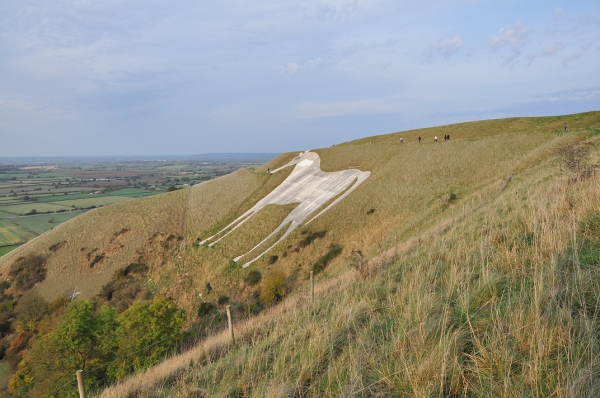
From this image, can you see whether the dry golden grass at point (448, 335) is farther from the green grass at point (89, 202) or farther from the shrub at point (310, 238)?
the green grass at point (89, 202)

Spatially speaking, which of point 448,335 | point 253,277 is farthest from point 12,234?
point 448,335

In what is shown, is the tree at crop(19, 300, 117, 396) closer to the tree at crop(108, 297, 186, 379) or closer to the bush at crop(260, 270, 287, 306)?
the tree at crop(108, 297, 186, 379)

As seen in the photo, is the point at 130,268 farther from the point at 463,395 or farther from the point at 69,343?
the point at 463,395

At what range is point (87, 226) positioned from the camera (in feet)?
186

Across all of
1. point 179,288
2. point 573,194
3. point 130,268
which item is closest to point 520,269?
point 573,194

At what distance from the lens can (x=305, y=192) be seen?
5053 cm

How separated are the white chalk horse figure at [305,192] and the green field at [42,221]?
217 ft

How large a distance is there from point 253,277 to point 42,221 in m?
92.2

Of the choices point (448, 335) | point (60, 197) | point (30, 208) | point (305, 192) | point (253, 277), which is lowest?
point (253, 277)

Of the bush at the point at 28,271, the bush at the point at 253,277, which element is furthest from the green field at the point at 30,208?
the bush at the point at 253,277

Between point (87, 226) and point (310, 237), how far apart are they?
42.7 meters

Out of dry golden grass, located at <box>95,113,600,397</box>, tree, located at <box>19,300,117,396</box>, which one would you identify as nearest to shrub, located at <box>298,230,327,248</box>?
tree, located at <box>19,300,117,396</box>

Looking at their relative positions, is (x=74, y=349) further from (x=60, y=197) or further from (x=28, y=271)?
(x=60, y=197)

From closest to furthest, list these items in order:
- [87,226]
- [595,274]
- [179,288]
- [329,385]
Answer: [329,385] < [595,274] < [179,288] < [87,226]
